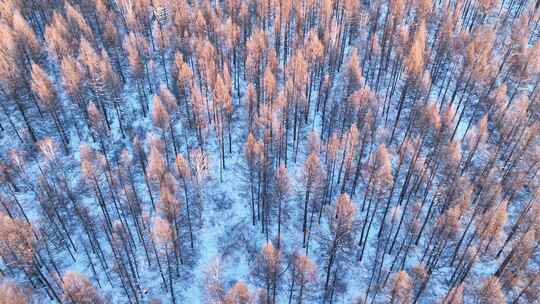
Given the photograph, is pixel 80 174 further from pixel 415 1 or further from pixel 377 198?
pixel 415 1

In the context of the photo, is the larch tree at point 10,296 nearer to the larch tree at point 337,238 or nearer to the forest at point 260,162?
the forest at point 260,162

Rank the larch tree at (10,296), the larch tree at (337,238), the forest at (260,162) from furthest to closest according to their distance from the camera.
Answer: the forest at (260,162), the larch tree at (337,238), the larch tree at (10,296)

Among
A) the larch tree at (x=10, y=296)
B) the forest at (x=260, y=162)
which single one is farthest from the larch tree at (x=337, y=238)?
the larch tree at (x=10, y=296)

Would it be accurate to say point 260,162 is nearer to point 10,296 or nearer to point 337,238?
point 337,238

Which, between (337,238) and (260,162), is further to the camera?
(260,162)

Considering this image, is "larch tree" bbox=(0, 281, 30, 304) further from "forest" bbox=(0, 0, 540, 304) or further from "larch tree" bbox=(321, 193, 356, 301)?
"larch tree" bbox=(321, 193, 356, 301)

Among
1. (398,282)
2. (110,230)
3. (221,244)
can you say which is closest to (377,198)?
(398,282)

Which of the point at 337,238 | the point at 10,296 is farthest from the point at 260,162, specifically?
the point at 10,296

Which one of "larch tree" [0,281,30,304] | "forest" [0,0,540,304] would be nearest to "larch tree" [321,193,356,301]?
"forest" [0,0,540,304]
